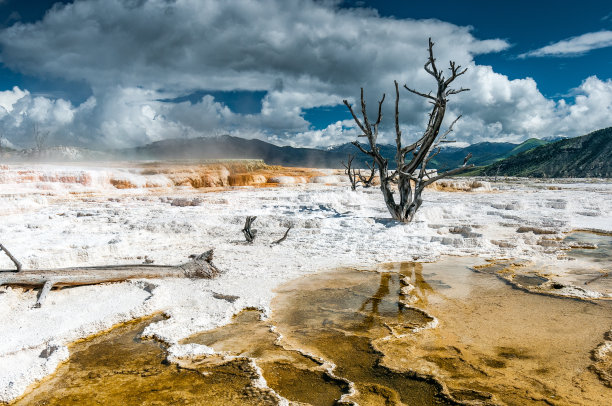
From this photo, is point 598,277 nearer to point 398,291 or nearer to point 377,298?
point 398,291

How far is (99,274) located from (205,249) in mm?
2652

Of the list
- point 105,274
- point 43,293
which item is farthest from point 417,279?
point 43,293

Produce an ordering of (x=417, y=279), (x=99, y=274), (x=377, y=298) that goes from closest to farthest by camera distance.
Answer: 1. (x=377, y=298)
2. (x=99, y=274)
3. (x=417, y=279)

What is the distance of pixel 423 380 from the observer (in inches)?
114

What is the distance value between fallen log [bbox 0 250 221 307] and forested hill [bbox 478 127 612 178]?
93902mm

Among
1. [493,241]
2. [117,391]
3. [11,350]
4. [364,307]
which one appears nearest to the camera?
[117,391]

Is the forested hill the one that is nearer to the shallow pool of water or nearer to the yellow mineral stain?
the shallow pool of water

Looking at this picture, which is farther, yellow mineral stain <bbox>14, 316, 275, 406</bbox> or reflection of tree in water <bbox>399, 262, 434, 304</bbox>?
reflection of tree in water <bbox>399, 262, 434, 304</bbox>

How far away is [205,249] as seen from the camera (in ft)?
24.7

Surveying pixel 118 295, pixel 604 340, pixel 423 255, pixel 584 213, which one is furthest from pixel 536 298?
pixel 584 213

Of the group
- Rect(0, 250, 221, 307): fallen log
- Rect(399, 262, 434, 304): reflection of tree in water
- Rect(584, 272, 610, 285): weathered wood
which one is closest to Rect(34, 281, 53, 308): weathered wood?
Rect(0, 250, 221, 307): fallen log

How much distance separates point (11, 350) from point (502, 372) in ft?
13.5

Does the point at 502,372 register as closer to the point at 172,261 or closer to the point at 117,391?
the point at 117,391

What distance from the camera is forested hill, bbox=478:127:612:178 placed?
276 ft
